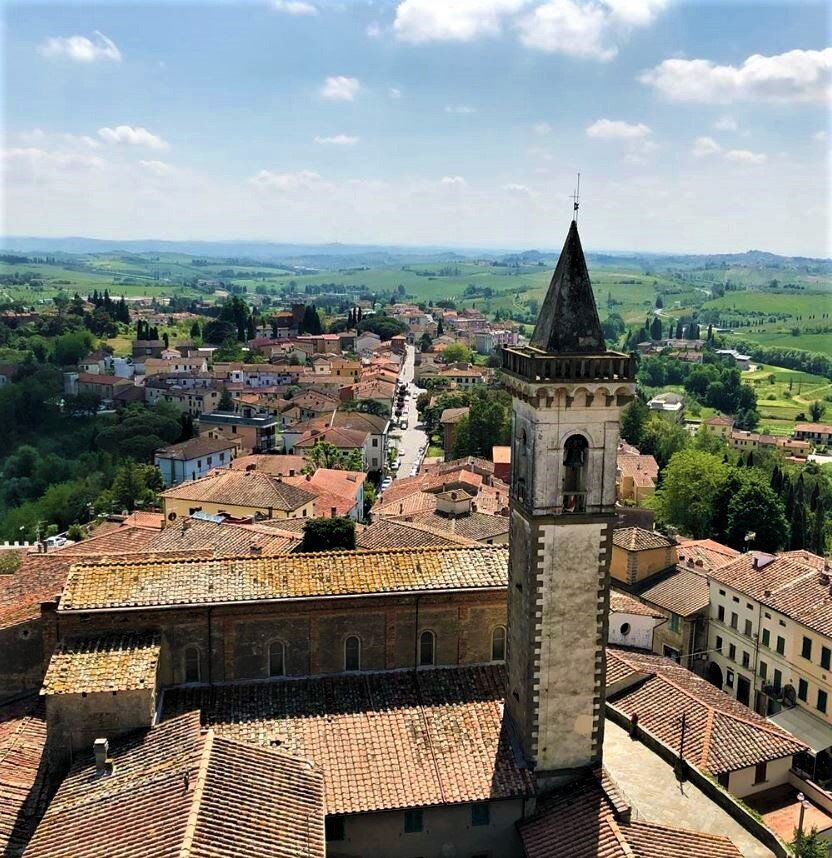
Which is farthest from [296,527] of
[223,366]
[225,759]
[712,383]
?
[712,383]

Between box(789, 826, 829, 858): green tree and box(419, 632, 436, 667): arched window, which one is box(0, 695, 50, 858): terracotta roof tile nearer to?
box(419, 632, 436, 667): arched window

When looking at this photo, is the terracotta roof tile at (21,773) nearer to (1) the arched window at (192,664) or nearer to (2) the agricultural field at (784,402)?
(1) the arched window at (192,664)

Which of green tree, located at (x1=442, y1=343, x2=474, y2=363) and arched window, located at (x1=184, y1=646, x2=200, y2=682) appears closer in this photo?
arched window, located at (x1=184, y1=646, x2=200, y2=682)

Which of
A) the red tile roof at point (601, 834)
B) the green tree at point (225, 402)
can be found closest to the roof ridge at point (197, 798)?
the red tile roof at point (601, 834)

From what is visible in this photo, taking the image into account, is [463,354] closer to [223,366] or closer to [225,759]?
[223,366]

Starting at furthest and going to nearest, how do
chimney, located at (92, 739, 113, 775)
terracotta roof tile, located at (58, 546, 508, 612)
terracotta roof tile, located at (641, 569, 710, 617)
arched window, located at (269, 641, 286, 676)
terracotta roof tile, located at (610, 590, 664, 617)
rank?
terracotta roof tile, located at (641, 569, 710, 617), terracotta roof tile, located at (610, 590, 664, 617), arched window, located at (269, 641, 286, 676), terracotta roof tile, located at (58, 546, 508, 612), chimney, located at (92, 739, 113, 775)

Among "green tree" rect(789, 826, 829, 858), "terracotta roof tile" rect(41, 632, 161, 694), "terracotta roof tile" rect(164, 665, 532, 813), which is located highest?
"terracotta roof tile" rect(41, 632, 161, 694)

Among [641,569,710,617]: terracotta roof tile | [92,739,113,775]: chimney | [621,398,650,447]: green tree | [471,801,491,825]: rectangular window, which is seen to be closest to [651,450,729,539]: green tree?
[641,569,710,617]: terracotta roof tile
